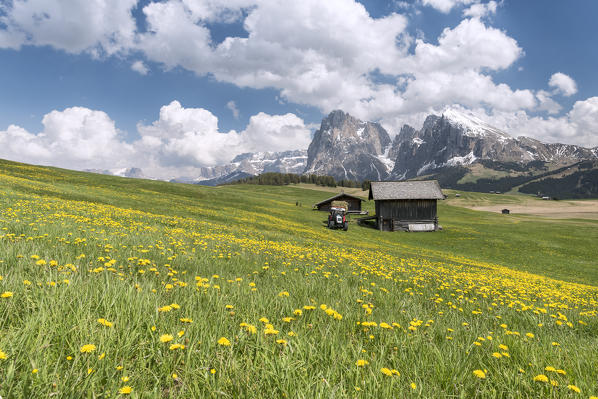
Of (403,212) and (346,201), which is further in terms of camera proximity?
(346,201)

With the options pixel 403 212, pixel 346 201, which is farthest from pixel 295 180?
pixel 403 212

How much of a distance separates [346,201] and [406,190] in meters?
23.7

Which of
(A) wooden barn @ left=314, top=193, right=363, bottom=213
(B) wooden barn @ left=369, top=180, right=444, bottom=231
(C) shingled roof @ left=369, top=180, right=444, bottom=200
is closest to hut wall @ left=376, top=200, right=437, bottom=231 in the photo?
(B) wooden barn @ left=369, top=180, right=444, bottom=231

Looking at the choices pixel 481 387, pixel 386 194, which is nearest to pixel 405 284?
pixel 481 387

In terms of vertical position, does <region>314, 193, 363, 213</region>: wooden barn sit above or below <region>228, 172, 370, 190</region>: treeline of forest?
below

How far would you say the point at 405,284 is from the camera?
770 centimetres

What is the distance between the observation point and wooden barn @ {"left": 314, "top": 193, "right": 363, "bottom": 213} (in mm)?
73875

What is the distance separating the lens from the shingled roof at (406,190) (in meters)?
53.1

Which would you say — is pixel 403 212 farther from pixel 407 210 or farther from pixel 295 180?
pixel 295 180

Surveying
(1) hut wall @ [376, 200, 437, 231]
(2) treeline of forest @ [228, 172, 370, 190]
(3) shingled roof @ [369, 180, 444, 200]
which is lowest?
(1) hut wall @ [376, 200, 437, 231]

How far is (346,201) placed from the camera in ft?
252

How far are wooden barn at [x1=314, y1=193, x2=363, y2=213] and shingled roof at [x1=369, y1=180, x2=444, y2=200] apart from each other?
59.2 feet

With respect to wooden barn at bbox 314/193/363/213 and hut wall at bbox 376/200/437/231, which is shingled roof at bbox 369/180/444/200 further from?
wooden barn at bbox 314/193/363/213

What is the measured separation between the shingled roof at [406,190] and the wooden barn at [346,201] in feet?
59.2
